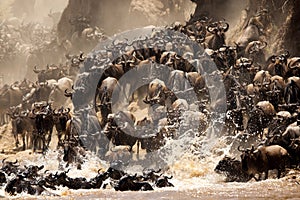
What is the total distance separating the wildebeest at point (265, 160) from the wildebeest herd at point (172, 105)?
0.09ft

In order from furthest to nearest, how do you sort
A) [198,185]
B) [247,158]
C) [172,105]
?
[172,105], [247,158], [198,185]

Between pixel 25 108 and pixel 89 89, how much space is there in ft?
18.3

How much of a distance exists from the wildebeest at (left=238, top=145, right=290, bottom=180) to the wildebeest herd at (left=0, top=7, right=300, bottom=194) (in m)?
0.03

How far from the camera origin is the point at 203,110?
22.6 m

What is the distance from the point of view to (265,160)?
640 inches

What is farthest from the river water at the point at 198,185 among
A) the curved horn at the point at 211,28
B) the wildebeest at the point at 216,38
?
the curved horn at the point at 211,28

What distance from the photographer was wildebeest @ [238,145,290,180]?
52.9 ft

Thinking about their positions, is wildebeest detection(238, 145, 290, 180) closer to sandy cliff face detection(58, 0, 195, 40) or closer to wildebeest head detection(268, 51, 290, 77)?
wildebeest head detection(268, 51, 290, 77)

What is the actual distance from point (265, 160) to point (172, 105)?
7.21 m

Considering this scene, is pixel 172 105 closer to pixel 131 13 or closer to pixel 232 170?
pixel 232 170

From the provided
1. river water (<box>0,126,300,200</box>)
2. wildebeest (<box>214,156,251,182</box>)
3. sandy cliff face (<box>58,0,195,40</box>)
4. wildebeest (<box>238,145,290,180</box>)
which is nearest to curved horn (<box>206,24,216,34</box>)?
river water (<box>0,126,300,200</box>)

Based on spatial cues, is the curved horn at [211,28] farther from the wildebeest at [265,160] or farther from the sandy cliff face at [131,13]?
the wildebeest at [265,160]

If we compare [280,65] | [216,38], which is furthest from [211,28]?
[280,65]

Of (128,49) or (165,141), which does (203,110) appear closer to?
(165,141)
